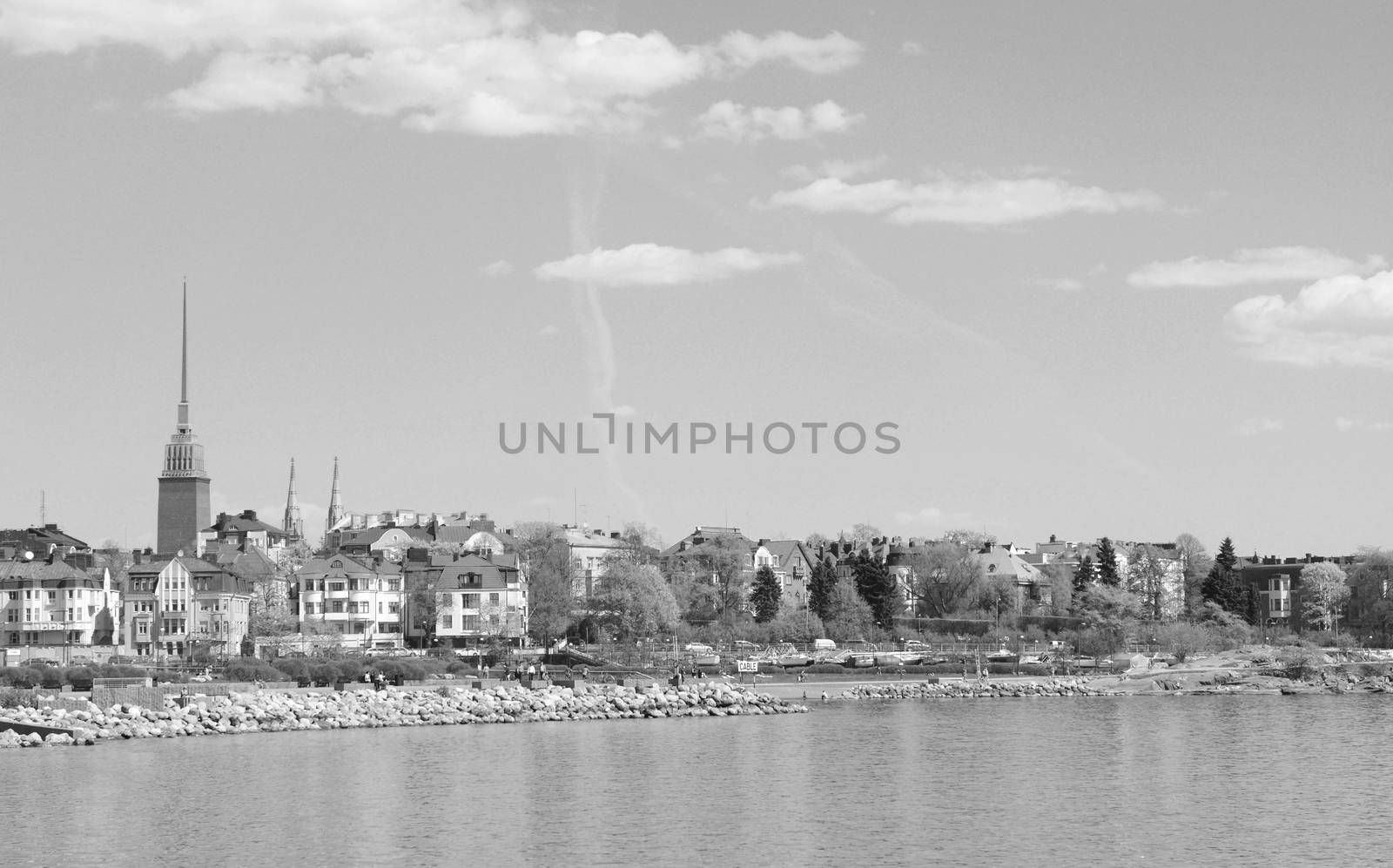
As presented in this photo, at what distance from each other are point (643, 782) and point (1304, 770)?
19890 millimetres

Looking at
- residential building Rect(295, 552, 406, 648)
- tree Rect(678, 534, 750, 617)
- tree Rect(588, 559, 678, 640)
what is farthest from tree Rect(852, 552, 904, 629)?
residential building Rect(295, 552, 406, 648)

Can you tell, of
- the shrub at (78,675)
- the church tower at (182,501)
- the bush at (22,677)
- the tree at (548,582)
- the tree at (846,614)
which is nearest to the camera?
the bush at (22,677)

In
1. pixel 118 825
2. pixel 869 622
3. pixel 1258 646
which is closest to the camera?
pixel 118 825

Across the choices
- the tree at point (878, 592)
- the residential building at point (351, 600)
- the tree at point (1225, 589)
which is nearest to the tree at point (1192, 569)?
the tree at point (1225, 589)

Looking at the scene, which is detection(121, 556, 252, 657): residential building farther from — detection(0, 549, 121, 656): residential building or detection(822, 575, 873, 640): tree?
detection(822, 575, 873, 640): tree

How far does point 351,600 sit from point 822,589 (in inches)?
1334

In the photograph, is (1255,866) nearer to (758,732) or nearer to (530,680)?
(758,732)

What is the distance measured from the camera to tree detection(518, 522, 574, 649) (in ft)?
389

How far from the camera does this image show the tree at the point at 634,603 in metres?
118

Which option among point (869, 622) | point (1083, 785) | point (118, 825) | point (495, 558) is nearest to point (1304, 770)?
point (1083, 785)

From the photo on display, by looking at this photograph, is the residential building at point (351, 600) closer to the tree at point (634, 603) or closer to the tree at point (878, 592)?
the tree at point (634, 603)

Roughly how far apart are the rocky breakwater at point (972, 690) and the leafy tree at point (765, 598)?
131 feet

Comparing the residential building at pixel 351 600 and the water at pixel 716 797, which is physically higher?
the residential building at pixel 351 600

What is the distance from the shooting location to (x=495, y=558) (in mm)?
130750
